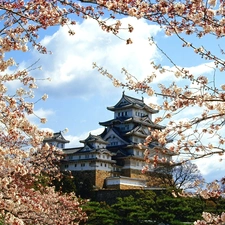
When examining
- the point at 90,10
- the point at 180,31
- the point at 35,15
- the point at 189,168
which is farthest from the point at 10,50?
the point at 189,168

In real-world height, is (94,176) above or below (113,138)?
below

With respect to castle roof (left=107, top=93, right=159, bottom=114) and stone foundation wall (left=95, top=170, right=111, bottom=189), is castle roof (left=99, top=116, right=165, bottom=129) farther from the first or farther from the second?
stone foundation wall (left=95, top=170, right=111, bottom=189)

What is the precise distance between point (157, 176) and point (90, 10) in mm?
28304

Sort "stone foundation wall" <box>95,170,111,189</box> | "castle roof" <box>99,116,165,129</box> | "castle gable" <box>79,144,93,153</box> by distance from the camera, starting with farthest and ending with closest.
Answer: "castle roof" <box>99,116,165,129</box> < "castle gable" <box>79,144,93,153</box> < "stone foundation wall" <box>95,170,111,189</box>

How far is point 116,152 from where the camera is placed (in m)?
32.3

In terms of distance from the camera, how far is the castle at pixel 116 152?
29.8 meters

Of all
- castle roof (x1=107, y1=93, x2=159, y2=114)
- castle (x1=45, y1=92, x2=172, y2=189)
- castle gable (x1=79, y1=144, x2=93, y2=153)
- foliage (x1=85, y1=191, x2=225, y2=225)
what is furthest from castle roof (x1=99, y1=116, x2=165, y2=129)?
foliage (x1=85, y1=191, x2=225, y2=225)

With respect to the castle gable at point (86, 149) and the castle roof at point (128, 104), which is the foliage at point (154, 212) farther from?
the castle roof at point (128, 104)

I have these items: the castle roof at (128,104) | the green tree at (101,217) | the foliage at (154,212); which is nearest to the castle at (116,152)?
the castle roof at (128,104)

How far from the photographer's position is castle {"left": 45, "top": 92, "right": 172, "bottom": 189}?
1174 inches

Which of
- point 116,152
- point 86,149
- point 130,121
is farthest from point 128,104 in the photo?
point 86,149

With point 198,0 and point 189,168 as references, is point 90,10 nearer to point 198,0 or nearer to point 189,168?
point 198,0

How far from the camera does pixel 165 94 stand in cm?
416

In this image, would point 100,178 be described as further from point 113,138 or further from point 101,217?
point 101,217
